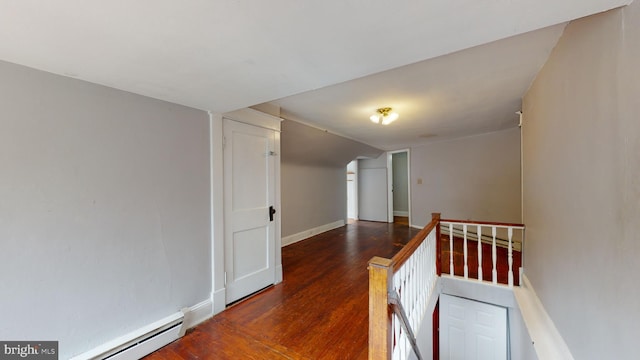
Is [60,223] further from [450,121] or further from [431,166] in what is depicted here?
[431,166]

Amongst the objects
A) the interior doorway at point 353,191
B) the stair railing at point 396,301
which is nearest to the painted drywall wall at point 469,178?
the interior doorway at point 353,191

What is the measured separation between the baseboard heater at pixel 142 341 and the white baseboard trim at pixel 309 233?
99.2 inches

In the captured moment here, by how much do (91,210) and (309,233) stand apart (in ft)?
12.5

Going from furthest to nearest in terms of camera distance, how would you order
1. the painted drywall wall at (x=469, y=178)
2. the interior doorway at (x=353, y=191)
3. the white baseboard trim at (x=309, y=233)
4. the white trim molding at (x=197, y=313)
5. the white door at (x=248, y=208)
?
the interior doorway at (x=353, y=191)
the white baseboard trim at (x=309, y=233)
the painted drywall wall at (x=469, y=178)
the white door at (x=248, y=208)
the white trim molding at (x=197, y=313)

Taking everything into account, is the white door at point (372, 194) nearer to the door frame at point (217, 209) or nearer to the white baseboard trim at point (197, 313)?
the door frame at point (217, 209)

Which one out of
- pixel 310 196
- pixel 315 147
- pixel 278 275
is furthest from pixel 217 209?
pixel 310 196

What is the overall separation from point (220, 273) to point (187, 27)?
80.1 inches

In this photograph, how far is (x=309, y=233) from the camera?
5.02 meters

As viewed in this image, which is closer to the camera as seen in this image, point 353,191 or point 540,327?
point 540,327

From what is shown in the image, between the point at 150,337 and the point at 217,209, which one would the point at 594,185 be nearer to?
the point at 217,209

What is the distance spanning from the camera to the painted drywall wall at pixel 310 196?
448 cm

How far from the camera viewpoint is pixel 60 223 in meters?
1.44

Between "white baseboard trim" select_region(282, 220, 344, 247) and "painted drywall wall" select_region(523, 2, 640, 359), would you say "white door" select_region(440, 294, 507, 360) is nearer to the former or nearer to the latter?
"painted drywall wall" select_region(523, 2, 640, 359)

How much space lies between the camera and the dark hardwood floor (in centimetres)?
174
